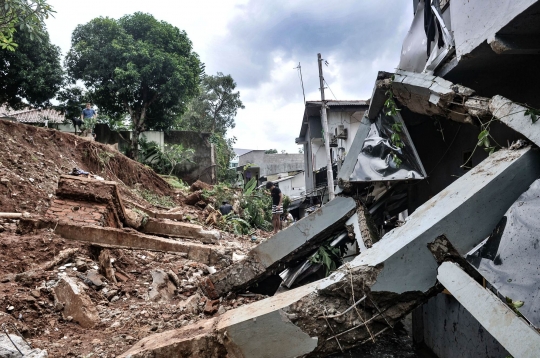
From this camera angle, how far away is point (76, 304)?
142 inches

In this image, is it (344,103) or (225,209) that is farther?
(344,103)

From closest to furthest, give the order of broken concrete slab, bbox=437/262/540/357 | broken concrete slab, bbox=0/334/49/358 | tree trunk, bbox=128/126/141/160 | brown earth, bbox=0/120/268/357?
broken concrete slab, bbox=437/262/540/357
broken concrete slab, bbox=0/334/49/358
brown earth, bbox=0/120/268/357
tree trunk, bbox=128/126/141/160

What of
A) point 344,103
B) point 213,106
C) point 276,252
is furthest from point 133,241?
point 213,106

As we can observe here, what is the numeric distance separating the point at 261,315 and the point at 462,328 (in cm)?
275

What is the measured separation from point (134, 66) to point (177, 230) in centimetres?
1050

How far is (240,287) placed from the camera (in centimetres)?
441

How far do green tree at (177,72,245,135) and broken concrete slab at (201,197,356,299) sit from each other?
1968 centimetres

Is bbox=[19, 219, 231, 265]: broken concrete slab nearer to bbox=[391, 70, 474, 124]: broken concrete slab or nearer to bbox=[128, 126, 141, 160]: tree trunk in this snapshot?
bbox=[391, 70, 474, 124]: broken concrete slab

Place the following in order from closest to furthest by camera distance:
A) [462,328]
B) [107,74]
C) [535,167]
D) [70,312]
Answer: [535,167]
[70,312]
[462,328]
[107,74]

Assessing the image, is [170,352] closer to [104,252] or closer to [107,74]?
[104,252]

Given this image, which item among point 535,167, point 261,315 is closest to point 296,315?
point 261,315

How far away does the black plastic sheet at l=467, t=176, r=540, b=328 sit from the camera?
77.9 inches

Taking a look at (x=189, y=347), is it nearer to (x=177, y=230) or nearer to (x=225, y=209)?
(x=177, y=230)

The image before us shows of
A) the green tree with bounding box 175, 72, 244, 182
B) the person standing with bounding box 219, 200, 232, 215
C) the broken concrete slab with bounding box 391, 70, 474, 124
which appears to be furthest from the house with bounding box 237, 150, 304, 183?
the broken concrete slab with bounding box 391, 70, 474, 124
